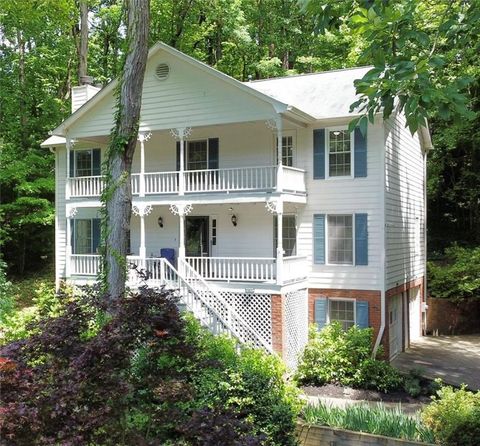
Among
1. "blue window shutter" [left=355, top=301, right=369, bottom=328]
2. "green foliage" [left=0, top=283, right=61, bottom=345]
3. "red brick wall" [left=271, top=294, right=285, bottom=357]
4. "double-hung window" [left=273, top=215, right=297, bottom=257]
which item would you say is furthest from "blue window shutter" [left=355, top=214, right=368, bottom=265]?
"green foliage" [left=0, top=283, right=61, bottom=345]

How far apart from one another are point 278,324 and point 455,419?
21.9 feet

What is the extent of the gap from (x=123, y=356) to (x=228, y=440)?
3.88 feet

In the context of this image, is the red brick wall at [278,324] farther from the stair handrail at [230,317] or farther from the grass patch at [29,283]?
the grass patch at [29,283]

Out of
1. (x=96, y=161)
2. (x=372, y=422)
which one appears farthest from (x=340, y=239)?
(x=96, y=161)

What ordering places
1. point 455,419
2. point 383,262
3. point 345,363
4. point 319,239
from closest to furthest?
1. point 455,419
2. point 345,363
3. point 383,262
4. point 319,239

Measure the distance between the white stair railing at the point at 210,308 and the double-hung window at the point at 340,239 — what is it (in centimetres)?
358

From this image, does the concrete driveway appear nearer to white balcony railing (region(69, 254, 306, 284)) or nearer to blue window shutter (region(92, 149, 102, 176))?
white balcony railing (region(69, 254, 306, 284))

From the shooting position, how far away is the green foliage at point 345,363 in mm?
13672

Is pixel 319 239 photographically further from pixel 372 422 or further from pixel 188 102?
pixel 372 422

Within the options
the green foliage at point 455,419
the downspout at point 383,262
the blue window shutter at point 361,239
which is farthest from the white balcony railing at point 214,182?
the green foliage at point 455,419

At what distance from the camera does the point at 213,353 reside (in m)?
10.6

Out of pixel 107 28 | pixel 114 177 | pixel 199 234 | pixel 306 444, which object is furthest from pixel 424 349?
pixel 107 28

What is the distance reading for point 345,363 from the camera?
14141 mm

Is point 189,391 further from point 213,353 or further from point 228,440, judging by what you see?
point 213,353
